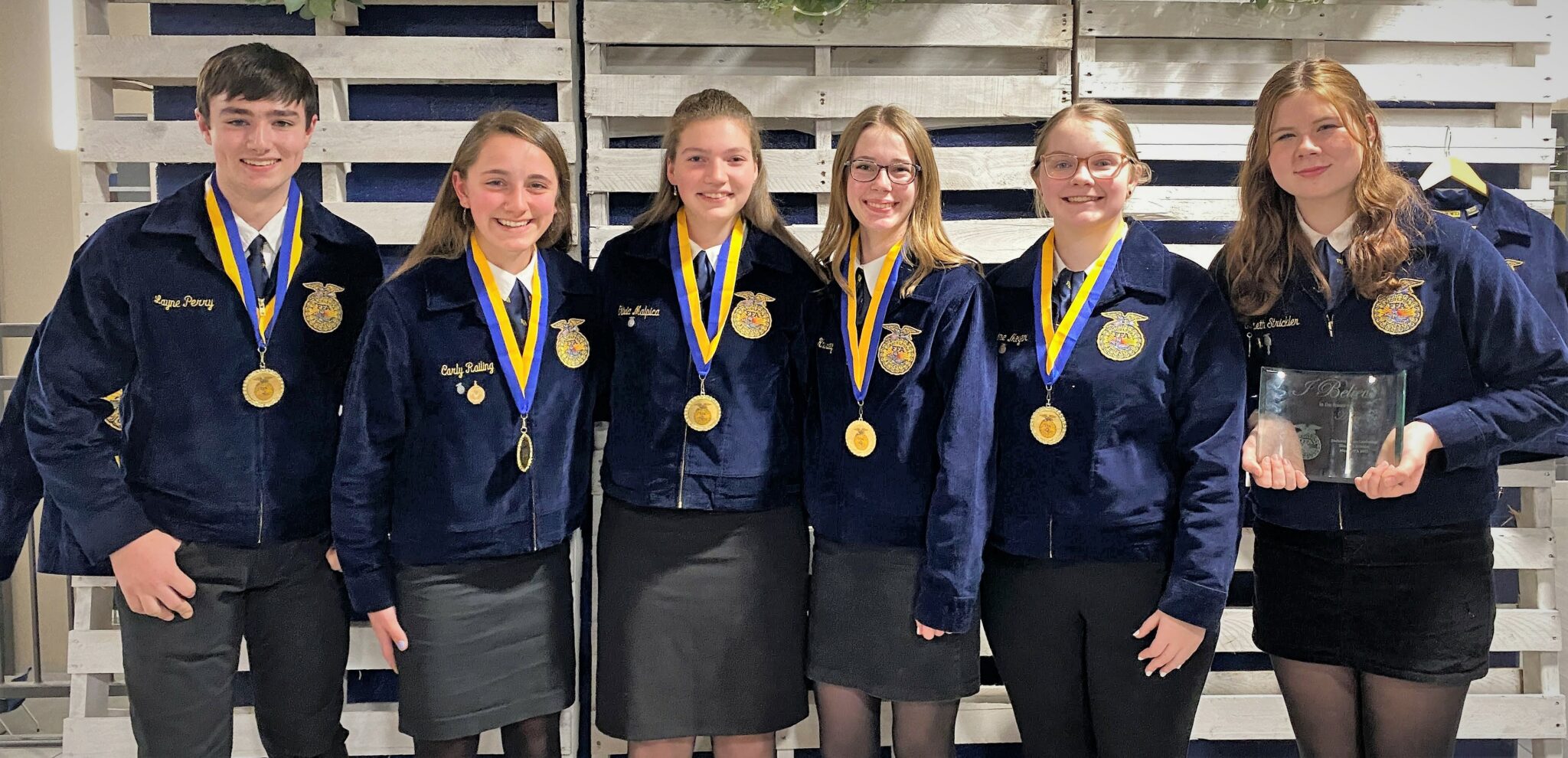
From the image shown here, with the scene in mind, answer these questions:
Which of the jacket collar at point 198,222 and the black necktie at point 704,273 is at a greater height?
the jacket collar at point 198,222

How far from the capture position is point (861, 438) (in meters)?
2.30

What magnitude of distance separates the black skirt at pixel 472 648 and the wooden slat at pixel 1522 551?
2217 mm

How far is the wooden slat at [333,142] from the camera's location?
123 inches

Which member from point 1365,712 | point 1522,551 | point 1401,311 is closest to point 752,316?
point 1401,311

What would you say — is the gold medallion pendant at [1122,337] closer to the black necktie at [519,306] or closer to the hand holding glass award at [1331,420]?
the hand holding glass award at [1331,420]

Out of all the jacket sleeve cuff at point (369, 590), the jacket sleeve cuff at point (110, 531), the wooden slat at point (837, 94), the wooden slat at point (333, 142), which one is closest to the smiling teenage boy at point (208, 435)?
the jacket sleeve cuff at point (110, 531)

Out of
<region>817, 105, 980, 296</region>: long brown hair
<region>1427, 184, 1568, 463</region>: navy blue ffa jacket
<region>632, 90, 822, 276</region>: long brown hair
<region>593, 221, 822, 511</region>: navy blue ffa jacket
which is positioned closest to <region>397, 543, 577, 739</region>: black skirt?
<region>593, 221, 822, 511</region>: navy blue ffa jacket

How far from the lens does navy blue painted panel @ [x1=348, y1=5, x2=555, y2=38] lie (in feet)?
10.7

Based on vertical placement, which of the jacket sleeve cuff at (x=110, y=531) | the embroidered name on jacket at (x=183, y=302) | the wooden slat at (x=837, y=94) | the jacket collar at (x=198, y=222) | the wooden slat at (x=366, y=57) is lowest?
the jacket sleeve cuff at (x=110, y=531)

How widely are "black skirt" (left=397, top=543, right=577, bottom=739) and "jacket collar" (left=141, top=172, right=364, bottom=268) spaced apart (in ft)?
2.76

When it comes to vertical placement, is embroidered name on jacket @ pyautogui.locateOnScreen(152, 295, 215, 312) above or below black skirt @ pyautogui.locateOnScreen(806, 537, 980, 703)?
above

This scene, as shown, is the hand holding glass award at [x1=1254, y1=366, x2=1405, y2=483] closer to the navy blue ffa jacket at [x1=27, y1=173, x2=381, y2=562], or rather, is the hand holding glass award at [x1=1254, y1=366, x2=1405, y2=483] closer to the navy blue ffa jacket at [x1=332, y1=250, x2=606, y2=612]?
the navy blue ffa jacket at [x1=332, y1=250, x2=606, y2=612]

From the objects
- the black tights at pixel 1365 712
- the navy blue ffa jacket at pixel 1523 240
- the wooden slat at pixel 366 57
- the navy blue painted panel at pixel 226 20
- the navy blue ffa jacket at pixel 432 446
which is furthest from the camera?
the navy blue painted panel at pixel 226 20

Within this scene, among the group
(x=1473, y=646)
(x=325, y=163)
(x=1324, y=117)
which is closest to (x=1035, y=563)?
(x=1473, y=646)
